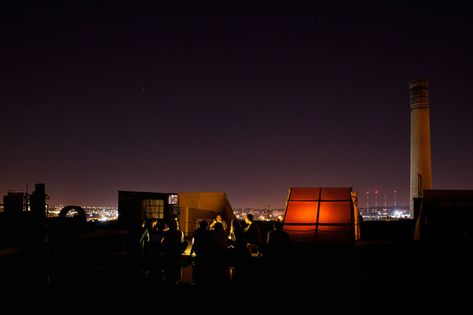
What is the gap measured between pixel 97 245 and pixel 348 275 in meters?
11.5

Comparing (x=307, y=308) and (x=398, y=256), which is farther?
(x=398, y=256)

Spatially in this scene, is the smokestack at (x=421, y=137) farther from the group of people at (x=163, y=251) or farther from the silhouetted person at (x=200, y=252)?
the silhouetted person at (x=200, y=252)

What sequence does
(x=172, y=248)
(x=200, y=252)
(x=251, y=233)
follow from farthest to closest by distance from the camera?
(x=251, y=233)
(x=172, y=248)
(x=200, y=252)

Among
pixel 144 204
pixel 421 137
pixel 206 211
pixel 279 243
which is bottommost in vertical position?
pixel 279 243

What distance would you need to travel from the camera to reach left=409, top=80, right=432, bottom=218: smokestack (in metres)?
35.2

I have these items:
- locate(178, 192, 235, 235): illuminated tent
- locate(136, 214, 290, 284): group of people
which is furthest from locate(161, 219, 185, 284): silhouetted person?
locate(178, 192, 235, 235): illuminated tent

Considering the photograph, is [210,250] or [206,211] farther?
[206,211]

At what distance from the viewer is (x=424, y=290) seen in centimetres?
865

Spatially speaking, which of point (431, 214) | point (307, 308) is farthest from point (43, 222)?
point (431, 214)

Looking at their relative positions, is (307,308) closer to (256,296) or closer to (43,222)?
(256,296)

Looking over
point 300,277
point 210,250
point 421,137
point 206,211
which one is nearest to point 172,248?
point 210,250

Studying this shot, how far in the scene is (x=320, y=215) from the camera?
14.5 meters

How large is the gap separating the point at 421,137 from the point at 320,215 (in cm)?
2432

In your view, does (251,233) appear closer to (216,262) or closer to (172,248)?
(172,248)
